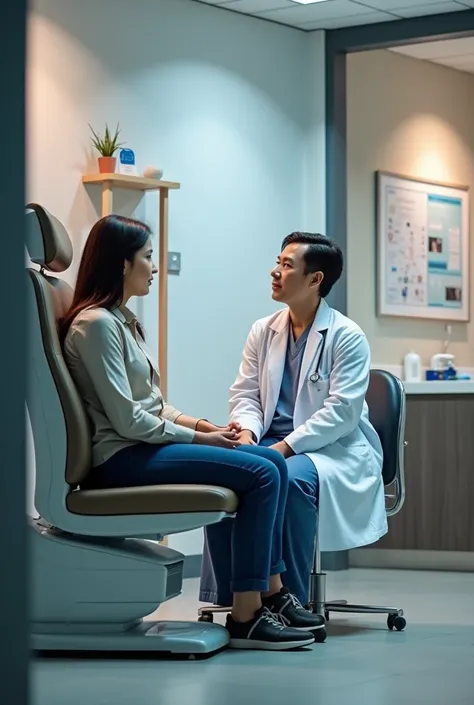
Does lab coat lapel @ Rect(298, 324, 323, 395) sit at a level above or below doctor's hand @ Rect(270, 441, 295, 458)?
above

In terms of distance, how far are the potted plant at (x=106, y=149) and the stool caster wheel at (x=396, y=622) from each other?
85.6 inches

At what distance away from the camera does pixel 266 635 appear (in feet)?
11.5

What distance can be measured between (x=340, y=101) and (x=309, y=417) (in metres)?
2.53

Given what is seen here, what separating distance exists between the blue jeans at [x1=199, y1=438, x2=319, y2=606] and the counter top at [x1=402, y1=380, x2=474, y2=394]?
2.08 meters

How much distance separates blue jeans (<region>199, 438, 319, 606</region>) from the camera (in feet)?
12.3

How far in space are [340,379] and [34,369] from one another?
40.8 inches


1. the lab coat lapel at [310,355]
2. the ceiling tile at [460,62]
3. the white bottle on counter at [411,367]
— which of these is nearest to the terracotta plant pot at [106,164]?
the lab coat lapel at [310,355]

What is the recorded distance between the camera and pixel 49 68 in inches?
197

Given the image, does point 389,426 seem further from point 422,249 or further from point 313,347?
point 422,249

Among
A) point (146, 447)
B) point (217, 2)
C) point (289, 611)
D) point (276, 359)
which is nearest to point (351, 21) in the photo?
point (217, 2)

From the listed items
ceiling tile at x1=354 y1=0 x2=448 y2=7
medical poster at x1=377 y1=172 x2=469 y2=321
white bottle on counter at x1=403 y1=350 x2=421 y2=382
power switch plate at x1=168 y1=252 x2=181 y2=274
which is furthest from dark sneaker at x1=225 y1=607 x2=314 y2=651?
white bottle on counter at x1=403 y1=350 x2=421 y2=382

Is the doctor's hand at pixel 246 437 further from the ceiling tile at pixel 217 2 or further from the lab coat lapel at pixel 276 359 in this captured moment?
the ceiling tile at pixel 217 2

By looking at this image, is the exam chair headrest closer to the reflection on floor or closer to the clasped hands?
the clasped hands

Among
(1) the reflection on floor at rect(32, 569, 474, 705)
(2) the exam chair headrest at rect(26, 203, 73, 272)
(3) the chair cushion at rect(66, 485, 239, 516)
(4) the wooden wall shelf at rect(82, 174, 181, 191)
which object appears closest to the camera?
(1) the reflection on floor at rect(32, 569, 474, 705)
